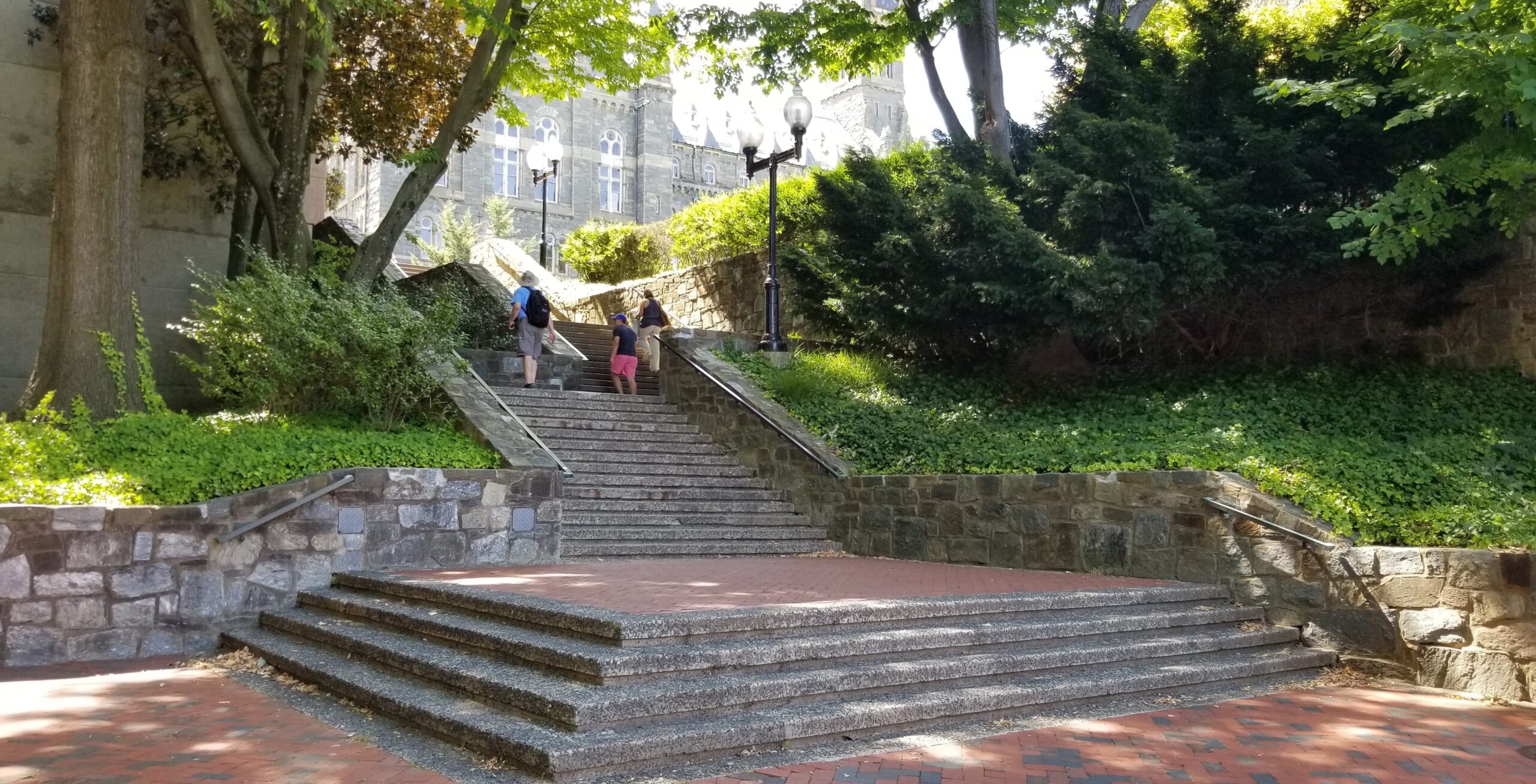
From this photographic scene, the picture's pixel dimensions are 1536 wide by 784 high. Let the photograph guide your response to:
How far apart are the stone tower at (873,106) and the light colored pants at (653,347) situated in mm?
43729

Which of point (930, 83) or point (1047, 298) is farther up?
point (930, 83)

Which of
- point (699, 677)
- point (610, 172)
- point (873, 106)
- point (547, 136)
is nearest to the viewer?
point (699, 677)

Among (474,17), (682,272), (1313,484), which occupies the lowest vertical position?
(1313,484)

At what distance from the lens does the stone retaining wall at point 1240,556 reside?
626 centimetres

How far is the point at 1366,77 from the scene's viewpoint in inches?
411

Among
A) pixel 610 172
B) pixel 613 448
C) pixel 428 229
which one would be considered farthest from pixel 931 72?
pixel 610 172

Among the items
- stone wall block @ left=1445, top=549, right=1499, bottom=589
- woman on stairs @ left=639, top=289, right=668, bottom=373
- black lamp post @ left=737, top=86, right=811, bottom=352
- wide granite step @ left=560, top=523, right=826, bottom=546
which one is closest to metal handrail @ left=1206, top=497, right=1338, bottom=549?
stone wall block @ left=1445, top=549, right=1499, bottom=589

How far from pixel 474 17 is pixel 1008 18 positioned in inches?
310

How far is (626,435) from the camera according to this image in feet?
39.5

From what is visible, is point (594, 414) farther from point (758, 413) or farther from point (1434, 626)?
point (1434, 626)

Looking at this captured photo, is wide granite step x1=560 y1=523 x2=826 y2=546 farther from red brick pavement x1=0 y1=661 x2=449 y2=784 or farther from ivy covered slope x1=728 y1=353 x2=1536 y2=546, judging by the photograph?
red brick pavement x1=0 y1=661 x2=449 y2=784

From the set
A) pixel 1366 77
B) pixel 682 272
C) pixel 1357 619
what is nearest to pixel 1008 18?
pixel 1366 77

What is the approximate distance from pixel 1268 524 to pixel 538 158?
15827 millimetres

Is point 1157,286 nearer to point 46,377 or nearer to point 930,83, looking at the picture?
point 930,83
